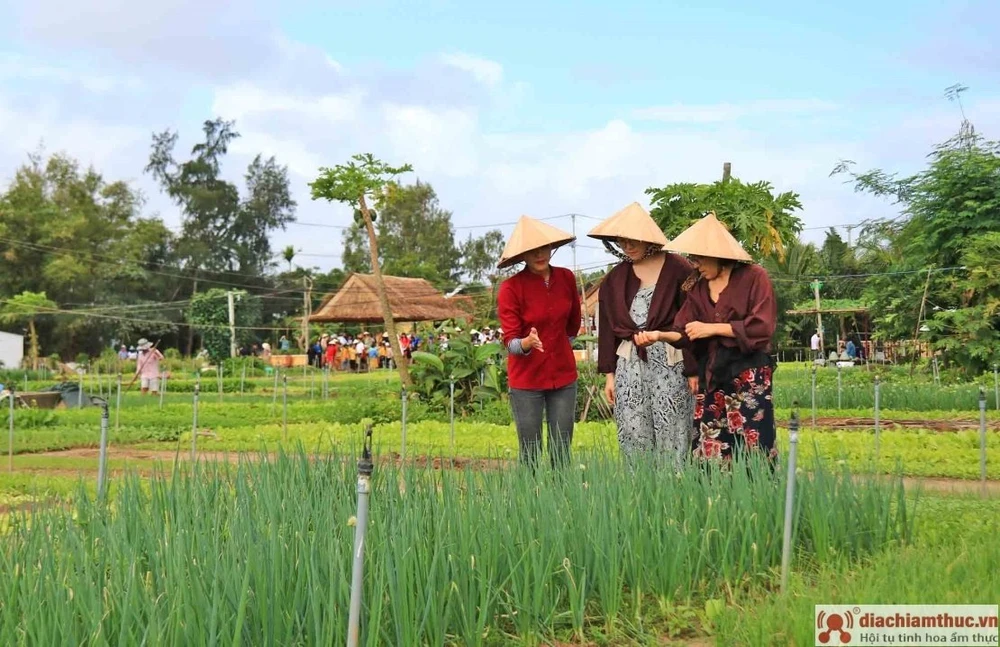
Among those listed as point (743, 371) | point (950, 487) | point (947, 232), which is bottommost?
point (950, 487)

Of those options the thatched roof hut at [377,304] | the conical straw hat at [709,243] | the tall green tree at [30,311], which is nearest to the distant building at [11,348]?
the tall green tree at [30,311]

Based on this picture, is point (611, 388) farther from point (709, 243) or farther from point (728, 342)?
point (709, 243)

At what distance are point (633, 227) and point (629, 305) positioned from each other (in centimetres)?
40

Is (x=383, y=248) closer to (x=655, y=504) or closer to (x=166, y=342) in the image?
(x=166, y=342)

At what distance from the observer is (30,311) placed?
37.5 meters

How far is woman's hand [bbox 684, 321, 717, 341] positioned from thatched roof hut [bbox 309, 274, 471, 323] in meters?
30.2

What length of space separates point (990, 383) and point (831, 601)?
15129 mm

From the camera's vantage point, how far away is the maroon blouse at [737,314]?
5.08 metres

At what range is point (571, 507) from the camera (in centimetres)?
388

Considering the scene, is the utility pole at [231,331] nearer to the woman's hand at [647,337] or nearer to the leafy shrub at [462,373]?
the leafy shrub at [462,373]

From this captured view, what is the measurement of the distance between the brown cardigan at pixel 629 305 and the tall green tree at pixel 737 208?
6854 millimetres

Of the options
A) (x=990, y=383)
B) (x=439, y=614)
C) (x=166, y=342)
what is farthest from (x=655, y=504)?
(x=166, y=342)

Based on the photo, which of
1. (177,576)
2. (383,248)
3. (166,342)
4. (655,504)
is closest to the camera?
(177,576)

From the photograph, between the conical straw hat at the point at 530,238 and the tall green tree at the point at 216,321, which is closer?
the conical straw hat at the point at 530,238
